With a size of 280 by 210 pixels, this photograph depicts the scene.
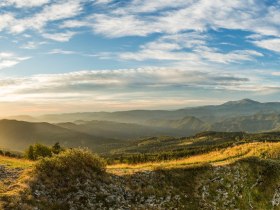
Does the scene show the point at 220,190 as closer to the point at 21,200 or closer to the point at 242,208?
the point at 242,208

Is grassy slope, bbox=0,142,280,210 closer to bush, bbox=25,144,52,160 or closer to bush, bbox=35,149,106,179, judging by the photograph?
bush, bbox=35,149,106,179

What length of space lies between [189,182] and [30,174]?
53.0 ft

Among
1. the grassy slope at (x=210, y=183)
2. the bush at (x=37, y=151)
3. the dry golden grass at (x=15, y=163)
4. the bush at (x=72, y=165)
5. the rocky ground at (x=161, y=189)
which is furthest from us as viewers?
the bush at (x=37, y=151)

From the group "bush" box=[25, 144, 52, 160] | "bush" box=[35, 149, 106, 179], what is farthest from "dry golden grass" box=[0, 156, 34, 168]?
"bush" box=[25, 144, 52, 160]

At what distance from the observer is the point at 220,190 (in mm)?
35844

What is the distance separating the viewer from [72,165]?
3331 centimetres

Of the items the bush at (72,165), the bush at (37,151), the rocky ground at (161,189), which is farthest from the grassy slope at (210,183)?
the bush at (37,151)

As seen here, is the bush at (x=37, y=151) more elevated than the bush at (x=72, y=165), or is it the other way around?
the bush at (x=72, y=165)

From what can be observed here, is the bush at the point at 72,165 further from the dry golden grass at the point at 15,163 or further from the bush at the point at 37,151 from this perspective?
the bush at the point at 37,151

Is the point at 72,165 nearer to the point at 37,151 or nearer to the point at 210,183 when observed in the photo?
the point at 210,183

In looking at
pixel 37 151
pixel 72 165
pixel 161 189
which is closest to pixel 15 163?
pixel 72 165

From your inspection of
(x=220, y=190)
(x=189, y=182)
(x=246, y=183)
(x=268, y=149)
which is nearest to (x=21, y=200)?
(x=189, y=182)

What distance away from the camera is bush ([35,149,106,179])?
31.8 meters

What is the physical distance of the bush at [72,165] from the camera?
31.8 meters
